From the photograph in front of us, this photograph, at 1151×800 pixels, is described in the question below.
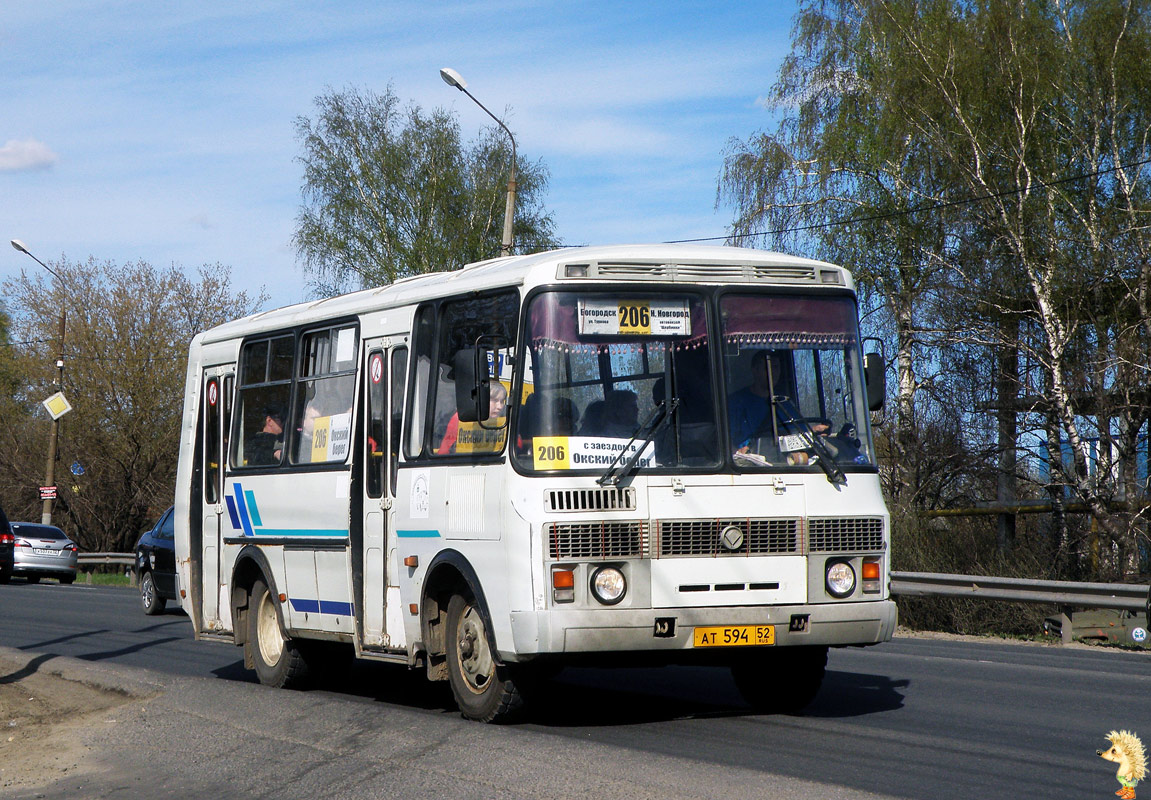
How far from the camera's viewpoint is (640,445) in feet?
27.9

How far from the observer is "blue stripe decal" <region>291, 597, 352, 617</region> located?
1074cm

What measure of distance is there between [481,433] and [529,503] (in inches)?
31.3

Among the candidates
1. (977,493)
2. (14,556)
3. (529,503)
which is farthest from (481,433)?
(14,556)

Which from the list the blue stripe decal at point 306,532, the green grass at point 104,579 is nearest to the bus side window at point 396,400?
the blue stripe decal at point 306,532

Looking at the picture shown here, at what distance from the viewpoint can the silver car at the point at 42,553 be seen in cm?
3534

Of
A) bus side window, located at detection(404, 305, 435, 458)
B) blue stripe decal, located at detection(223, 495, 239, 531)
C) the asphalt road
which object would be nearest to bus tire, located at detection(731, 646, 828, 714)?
the asphalt road

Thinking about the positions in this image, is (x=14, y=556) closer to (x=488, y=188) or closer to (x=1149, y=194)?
(x=488, y=188)

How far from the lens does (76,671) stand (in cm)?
1366

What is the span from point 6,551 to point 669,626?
29196 mm

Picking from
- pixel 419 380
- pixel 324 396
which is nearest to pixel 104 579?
pixel 324 396

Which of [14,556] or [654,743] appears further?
[14,556]

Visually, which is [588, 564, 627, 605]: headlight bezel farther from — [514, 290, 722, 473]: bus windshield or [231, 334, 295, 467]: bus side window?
[231, 334, 295, 467]: bus side window

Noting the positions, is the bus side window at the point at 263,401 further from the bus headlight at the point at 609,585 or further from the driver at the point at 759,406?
the driver at the point at 759,406

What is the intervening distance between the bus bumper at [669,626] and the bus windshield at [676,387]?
83cm
